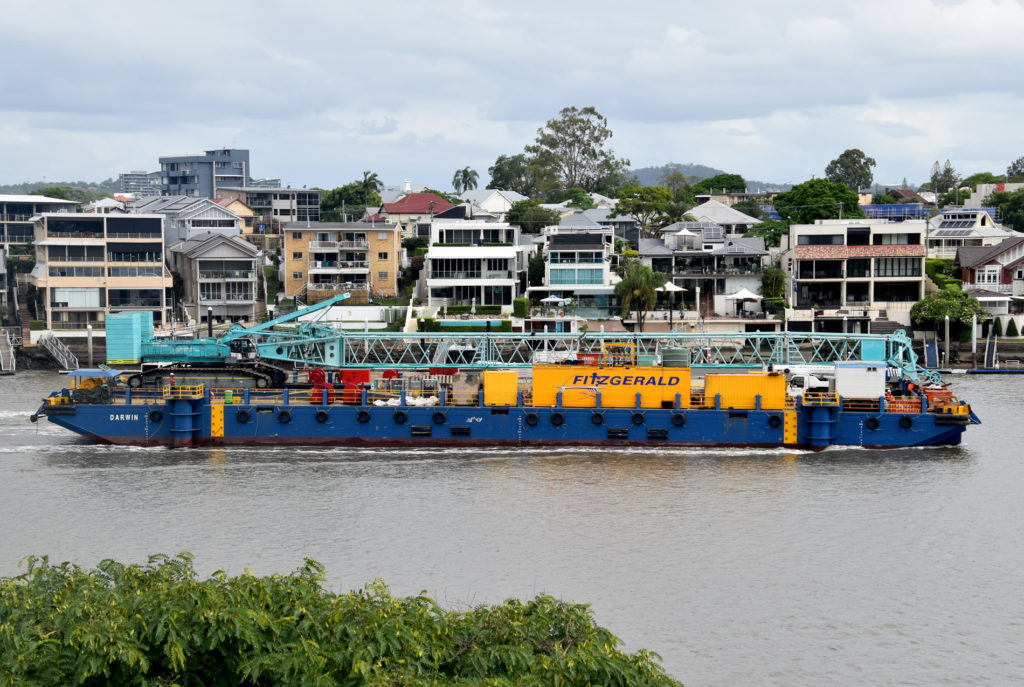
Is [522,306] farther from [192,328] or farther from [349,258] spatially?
[192,328]

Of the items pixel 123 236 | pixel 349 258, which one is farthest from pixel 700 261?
pixel 123 236

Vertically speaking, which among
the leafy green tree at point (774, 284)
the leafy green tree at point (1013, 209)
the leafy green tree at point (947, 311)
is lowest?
the leafy green tree at point (947, 311)

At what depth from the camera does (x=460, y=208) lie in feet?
256

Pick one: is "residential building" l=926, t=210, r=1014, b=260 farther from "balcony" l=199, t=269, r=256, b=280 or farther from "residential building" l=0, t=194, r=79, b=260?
"residential building" l=0, t=194, r=79, b=260

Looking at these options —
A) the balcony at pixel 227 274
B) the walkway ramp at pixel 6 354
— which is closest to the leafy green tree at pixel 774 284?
the balcony at pixel 227 274

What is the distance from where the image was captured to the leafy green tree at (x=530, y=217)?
271 feet

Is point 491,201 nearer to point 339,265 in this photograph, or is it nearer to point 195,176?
point 339,265

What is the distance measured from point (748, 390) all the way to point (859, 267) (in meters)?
34.0

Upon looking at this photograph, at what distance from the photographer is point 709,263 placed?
7175cm

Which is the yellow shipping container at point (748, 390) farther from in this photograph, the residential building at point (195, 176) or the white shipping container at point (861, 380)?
the residential building at point (195, 176)

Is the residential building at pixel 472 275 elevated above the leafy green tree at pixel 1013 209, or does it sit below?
below

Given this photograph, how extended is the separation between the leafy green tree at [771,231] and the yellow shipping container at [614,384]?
146 ft

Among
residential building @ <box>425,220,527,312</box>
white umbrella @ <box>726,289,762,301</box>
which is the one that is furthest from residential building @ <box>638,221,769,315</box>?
residential building @ <box>425,220,527,312</box>

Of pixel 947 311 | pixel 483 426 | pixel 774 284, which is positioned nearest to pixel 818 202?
pixel 774 284
